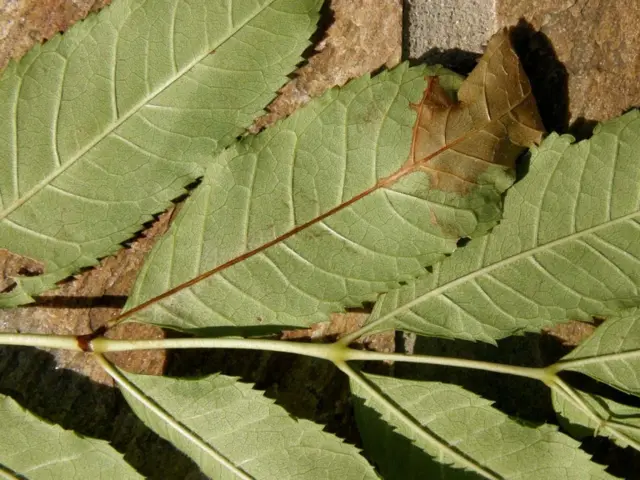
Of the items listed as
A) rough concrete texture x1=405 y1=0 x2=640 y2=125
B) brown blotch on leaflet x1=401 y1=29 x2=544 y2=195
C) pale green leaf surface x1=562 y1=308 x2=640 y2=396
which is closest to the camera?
brown blotch on leaflet x1=401 y1=29 x2=544 y2=195

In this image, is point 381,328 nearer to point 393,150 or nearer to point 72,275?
point 393,150

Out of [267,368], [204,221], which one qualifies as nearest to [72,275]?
[204,221]

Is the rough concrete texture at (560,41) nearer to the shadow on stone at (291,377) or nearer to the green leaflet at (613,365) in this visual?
the green leaflet at (613,365)

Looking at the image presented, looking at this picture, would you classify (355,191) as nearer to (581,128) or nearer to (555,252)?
(555,252)

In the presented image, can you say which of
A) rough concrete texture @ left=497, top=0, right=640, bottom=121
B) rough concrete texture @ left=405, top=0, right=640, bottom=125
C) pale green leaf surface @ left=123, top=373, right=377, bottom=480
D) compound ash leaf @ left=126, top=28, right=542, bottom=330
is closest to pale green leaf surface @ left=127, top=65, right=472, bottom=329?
compound ash leaf @ left=126, top=28, right=542, bottom=330

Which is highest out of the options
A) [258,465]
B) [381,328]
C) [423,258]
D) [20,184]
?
[20,184]

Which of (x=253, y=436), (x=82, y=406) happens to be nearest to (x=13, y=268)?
(x=82, y=406)

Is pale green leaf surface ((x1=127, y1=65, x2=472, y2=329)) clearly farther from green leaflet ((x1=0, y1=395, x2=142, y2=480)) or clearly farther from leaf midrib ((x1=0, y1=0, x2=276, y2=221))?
green leaflet ((x1=0, y1=395, x2=142, y2=480))
